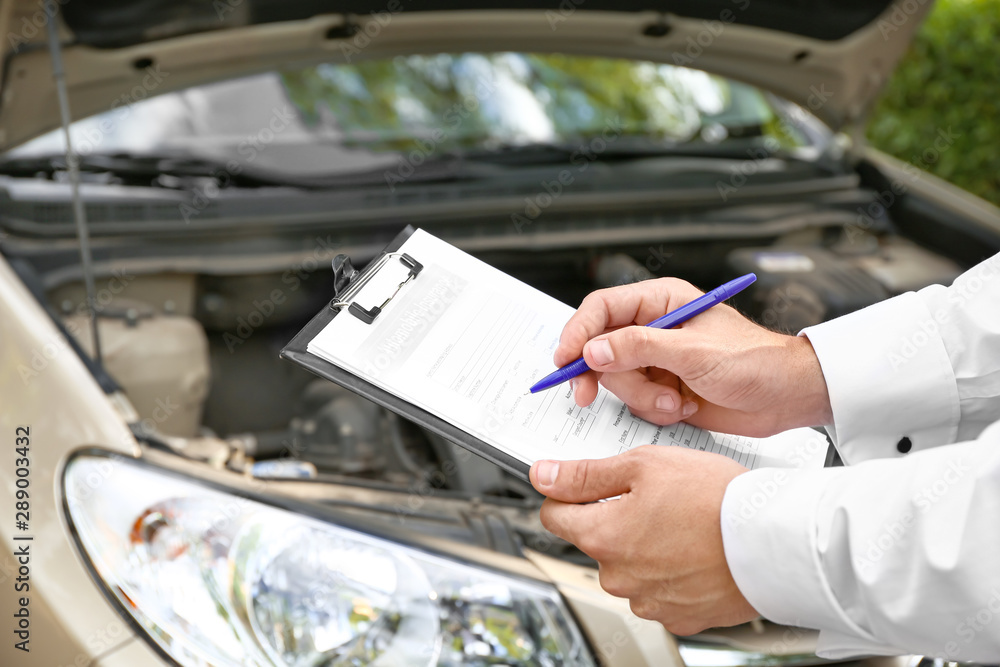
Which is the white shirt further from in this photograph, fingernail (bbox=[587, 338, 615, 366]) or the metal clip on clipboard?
the metal clip on clipboard

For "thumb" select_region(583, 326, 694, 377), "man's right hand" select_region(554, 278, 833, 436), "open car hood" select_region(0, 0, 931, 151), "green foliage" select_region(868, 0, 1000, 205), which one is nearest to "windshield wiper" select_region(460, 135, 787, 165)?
"open car hood" select_region(0, 0, 931, 151)

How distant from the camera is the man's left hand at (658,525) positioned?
2.41ft

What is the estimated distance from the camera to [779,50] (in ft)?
6.21

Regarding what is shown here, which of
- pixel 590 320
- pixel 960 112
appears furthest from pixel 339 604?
pixel 960 112

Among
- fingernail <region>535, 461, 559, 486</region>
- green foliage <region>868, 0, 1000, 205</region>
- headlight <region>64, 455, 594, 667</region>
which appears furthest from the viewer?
green foliage <region>868, 0, 1000, 205</region>

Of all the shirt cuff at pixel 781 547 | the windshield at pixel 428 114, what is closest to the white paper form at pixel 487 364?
the shirt cuff at pixel 781 547

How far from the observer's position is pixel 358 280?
843mm

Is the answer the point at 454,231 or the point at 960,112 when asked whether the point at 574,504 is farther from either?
the point at 960,112

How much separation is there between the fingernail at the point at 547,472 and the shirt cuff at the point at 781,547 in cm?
17

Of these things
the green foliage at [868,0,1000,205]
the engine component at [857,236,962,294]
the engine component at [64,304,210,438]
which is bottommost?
the green foliage at [868,0,1000,205]

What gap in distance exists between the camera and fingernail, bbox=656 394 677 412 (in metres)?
0.85

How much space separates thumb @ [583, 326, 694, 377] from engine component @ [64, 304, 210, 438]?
866 millimetres

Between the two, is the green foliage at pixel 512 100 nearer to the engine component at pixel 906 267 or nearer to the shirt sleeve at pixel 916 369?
the engine component at pixel 906 267

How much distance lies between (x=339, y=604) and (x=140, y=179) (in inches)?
45.4
